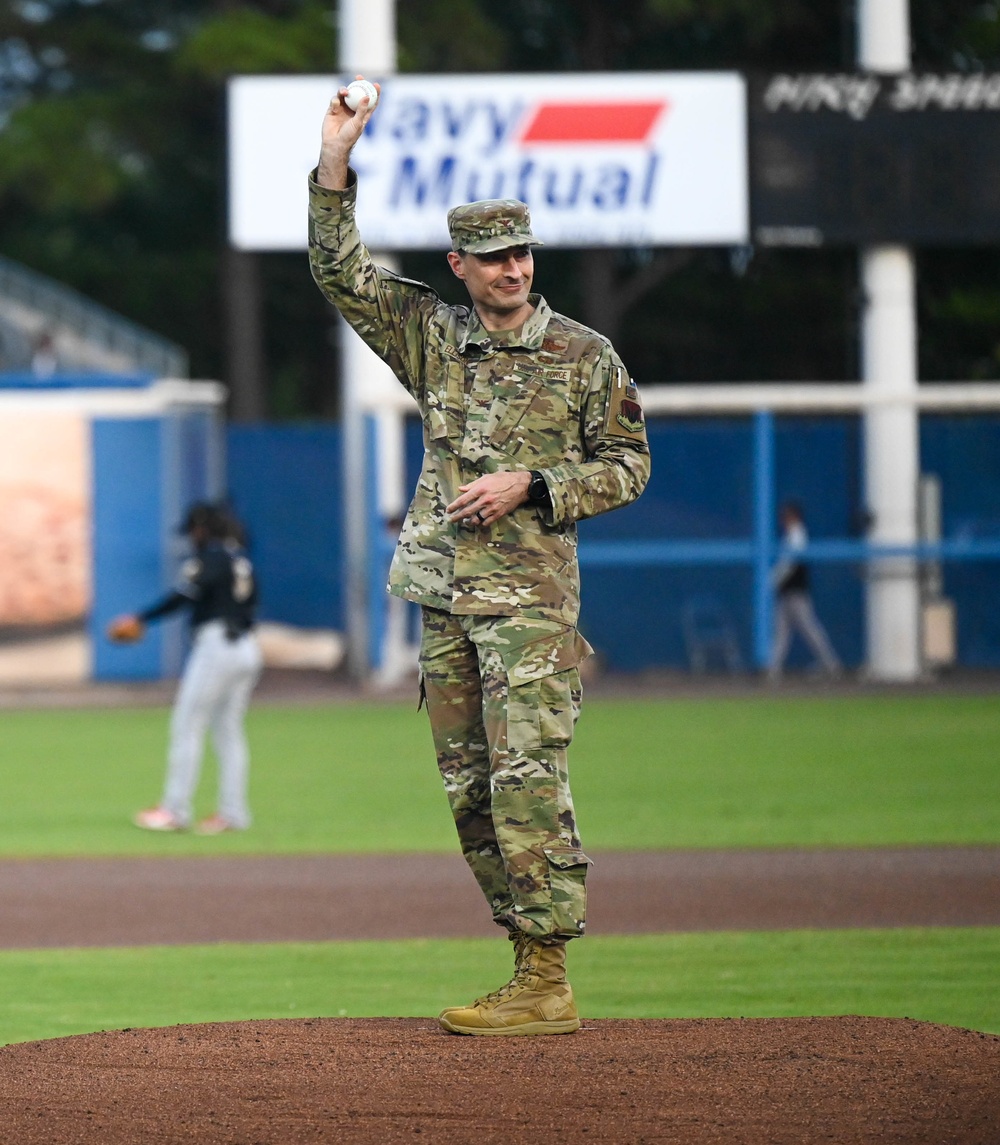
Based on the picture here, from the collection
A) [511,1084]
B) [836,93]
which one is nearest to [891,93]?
[836,93]

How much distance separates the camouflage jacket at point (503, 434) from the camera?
19.9ft

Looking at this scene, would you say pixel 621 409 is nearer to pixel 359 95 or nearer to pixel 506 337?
pixel 506 337

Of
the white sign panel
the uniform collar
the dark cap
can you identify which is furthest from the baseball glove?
the white sign panel

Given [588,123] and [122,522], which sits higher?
[588,123]

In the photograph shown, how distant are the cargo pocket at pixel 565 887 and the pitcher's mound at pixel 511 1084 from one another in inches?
12.3

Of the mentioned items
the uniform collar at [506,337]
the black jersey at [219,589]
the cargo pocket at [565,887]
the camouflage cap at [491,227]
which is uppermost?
the camouflage cap at [491,227]

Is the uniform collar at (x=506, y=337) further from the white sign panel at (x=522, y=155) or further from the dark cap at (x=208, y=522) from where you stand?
the white sign panel at (x=522, y=155)

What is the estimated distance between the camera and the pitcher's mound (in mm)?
5078

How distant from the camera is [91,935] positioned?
369 inches

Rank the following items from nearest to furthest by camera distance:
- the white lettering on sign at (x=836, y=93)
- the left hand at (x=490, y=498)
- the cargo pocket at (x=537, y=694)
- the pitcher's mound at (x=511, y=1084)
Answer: the pitcher's mound at (x=511, y=1084) < the left hand at (x=490, y=498) < the cargo pocket at (x=537, y=694) < the white lettering on sign at (x=836, y=93)

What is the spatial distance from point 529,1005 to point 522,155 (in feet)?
63.8

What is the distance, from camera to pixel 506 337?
6129 mm

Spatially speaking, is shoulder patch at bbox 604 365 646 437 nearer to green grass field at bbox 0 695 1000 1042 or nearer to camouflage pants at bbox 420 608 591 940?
camouflage pants at bbox 420 608 591 940

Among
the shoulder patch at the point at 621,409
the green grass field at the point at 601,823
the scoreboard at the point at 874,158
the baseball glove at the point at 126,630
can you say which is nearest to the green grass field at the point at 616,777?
the green grass field at the point at 601,823
